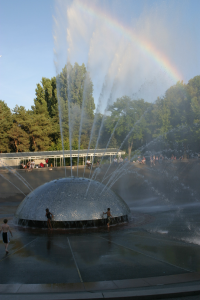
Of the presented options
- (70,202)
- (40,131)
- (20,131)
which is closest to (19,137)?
(20,131)

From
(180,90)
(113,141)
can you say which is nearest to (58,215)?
(180,90)

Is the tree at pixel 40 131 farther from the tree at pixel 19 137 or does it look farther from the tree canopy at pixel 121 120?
the tree at pixel 19 137

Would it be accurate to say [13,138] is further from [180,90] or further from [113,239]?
[113,239]

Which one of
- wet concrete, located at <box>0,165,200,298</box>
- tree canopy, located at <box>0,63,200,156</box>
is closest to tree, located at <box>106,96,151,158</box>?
tree canopy, located at <box>0,63,200,156</box>

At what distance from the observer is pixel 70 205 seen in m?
11.2

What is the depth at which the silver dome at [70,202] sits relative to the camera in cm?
1109

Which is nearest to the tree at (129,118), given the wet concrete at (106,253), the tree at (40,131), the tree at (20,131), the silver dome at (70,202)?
the tree at (40,131)

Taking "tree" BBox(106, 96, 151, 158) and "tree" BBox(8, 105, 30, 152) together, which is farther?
"tree" BBox(106, 96, 151, 158)

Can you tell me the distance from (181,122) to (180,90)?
22.2 ft

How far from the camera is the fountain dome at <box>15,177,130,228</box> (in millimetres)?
11016

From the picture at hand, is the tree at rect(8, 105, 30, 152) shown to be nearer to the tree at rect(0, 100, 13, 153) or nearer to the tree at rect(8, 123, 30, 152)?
the tree at rect(8, 123, 30, 152)

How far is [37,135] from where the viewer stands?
62.0 meters

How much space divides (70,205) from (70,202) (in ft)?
0.43

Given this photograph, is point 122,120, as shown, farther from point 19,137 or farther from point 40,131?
point 19,137
